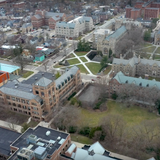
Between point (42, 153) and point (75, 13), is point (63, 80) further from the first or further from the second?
point (75, 13)

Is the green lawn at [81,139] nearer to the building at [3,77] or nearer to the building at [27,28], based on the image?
the building at [3,77]

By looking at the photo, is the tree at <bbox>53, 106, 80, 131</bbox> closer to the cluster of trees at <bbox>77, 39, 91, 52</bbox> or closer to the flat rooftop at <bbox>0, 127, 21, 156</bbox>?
the flat rooftop at <bbox>0, 127, 21, 156</bbox>

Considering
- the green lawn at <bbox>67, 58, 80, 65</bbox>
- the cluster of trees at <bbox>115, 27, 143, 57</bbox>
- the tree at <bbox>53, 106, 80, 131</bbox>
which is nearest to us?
the tree at <bbox>53, 106, 80, 131</bbox>

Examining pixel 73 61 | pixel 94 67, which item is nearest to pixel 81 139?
pixel 94 67

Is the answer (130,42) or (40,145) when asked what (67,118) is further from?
(130,42)

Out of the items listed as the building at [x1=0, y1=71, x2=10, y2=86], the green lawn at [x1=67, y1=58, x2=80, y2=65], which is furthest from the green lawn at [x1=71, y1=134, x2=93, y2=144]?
the green lawn at [x1=67, y1=58, x2=80, y2=65]

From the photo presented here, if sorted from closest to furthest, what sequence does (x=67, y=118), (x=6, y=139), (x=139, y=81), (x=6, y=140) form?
(x=6, y=140)
(x=6, y=139)
(x=67, y=118)
(x=139, y=81)

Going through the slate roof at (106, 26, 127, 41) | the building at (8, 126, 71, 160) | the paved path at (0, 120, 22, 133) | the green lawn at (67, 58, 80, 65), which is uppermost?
the slate roof at (106, 26, 127, 41)

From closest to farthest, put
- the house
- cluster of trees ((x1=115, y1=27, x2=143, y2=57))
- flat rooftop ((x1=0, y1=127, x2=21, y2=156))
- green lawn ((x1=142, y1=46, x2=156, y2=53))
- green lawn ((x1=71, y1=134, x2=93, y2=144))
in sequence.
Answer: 1. flat rooftop ((x1=0, y1=127, x2=21, y2=156))
2. green lawn ((x1=71, y1=134, x2=93, y2=144))
3. cluster of trees ((x1=115, y1=27, x2=143, y2=57))
4. the house
5. green lawn ((x1=142, y1=46, x2=156, y2=53))
